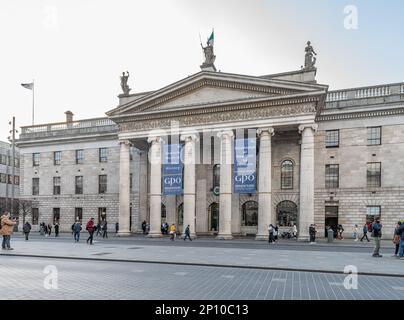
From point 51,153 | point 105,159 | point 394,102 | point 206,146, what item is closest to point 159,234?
point 206,146

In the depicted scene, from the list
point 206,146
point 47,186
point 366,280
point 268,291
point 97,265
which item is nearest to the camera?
point 268,291

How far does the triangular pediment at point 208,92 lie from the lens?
105 ft

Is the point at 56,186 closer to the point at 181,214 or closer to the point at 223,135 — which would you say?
the point at 181,214

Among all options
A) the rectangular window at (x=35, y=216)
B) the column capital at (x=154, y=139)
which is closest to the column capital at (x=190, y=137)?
the column capital at (x=154, y=139)

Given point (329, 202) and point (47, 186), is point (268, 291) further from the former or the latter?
point (47, 186)

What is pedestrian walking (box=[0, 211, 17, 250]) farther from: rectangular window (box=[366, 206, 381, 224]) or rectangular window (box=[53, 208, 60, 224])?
rectangular window (box=[366, 206, 381, 224])

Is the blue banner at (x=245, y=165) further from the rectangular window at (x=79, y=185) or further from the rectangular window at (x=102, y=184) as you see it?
the rectangular window at (x=79, y=185)

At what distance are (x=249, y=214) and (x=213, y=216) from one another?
4081 mm

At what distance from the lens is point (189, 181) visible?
35062 millimetres

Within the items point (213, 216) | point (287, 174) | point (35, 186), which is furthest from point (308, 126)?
point (35, 186)

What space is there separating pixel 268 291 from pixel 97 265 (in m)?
8.25

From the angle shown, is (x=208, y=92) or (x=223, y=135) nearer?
(x=223, y=135)

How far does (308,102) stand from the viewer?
102 feet

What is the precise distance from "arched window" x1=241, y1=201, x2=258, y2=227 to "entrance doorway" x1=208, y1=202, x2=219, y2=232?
115 inches
